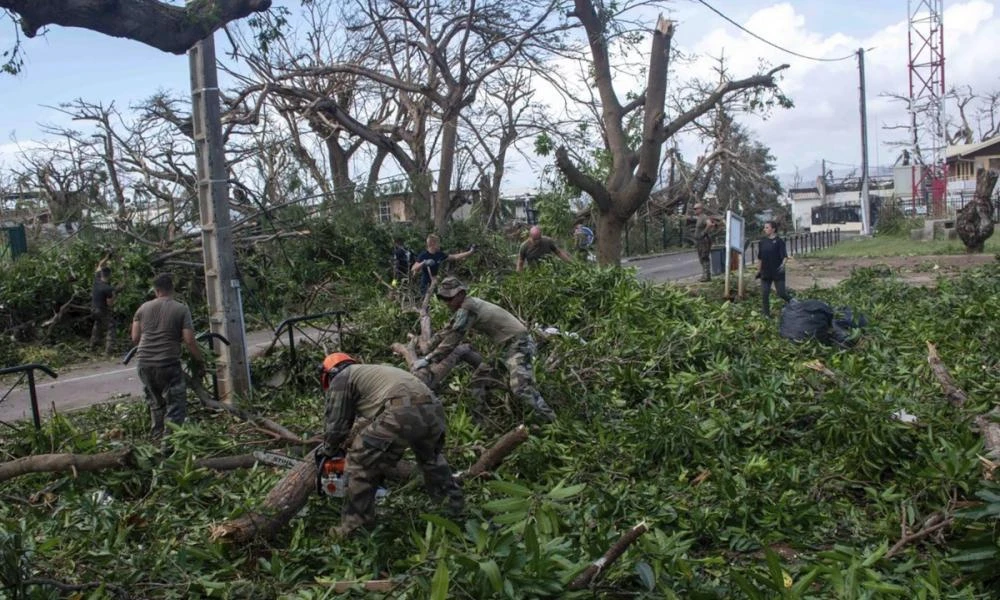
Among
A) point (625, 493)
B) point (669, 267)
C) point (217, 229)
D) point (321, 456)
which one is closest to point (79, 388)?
point (217, 229)

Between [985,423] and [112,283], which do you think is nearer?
[985,423]

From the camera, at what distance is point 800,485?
19.7ft

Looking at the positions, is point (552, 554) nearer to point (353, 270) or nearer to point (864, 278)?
point (353, 270)

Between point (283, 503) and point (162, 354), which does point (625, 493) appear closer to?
point (283, 503)

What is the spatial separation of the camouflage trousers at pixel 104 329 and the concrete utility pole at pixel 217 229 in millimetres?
5310

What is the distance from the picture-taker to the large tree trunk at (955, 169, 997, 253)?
21.7 meters

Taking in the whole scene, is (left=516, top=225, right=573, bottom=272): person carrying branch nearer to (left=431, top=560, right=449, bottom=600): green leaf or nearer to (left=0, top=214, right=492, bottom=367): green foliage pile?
(left=0, top=214, right=492, bottom=367): green foliage pile

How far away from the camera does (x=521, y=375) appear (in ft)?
24.5

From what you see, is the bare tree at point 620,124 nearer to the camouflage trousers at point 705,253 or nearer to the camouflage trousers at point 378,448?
the camouflage trousers at point 705,253

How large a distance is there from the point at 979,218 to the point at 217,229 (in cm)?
2006

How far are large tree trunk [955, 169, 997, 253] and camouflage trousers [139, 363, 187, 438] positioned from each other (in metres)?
20.8

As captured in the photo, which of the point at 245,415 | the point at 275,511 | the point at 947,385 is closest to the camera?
the point at 275,511

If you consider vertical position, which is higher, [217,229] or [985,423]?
[217,229]

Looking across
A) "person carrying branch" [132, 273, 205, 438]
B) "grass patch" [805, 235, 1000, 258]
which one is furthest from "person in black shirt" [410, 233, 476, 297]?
"grass patch" [805, 235, 1000, 258]
